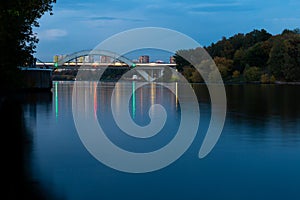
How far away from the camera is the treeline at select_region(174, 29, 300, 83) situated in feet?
292

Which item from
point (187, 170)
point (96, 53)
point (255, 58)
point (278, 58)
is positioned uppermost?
point (96, 53)

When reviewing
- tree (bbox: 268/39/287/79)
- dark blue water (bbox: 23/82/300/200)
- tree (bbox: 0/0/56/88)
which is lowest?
dark blue water (bbox: 23/82/300/200)

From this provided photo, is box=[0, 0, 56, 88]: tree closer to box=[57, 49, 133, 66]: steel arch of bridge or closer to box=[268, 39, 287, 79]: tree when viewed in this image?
box=[268, 39, 287, 79]: tree

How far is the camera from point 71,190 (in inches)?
259

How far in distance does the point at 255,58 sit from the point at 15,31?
88.9 metres

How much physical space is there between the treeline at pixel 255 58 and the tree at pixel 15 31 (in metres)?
71.8

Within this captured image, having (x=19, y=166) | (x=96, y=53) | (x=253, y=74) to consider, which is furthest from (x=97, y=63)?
(x=19, y=166)

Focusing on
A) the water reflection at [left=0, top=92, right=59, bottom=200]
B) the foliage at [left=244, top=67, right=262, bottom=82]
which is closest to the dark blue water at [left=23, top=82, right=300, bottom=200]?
the water reflection at [left=0, top=92, right=59, bottom=200]

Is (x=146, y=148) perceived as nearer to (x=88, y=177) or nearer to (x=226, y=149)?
(x=226, y=149)

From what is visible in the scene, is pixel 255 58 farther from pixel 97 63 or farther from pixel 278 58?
pixel 97 63

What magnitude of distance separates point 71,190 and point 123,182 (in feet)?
3.18

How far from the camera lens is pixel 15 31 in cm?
1969

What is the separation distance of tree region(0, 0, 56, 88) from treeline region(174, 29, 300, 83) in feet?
235

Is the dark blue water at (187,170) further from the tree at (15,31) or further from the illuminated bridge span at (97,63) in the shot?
the illuminated bridge span at (97,63)
